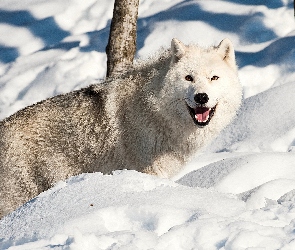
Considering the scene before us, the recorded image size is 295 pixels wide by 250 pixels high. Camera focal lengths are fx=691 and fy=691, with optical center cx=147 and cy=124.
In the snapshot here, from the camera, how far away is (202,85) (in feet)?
17.5

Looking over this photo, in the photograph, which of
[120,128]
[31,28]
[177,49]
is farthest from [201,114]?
[31,28]

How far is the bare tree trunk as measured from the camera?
8.40 meters

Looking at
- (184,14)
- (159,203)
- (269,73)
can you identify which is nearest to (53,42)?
(184,14)

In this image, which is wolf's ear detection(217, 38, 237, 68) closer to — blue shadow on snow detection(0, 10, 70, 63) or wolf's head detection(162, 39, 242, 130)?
wolf's head detection(162, 39, 242, 130)

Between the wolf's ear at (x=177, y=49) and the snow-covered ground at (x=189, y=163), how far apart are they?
1.16m

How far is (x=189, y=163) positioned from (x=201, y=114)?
1.63m

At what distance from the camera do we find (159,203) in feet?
11.8

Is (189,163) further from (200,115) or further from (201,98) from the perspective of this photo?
(201,98)

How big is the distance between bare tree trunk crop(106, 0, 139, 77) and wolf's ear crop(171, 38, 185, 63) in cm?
275

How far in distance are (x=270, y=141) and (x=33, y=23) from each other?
6.99 meters

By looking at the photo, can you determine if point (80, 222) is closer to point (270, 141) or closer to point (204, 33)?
point (270, 141)

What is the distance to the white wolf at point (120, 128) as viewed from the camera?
5.61 meters

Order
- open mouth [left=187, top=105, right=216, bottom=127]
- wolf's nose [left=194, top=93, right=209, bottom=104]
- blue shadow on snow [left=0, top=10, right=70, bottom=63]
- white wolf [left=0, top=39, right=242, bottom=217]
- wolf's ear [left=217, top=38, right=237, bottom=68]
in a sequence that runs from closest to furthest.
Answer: wolf's nose [left=194, top=93, right=209, bottom=104]
open mouth [left=187, top=105, right=216, bottom=127]
white wolf [left=0, top=39, right=242, bottom=217]
wolf's ear [left=217, top=38, right=237, bottom=68]
blue shadow on snow [left=0, top=10, right=70, bottom=63]

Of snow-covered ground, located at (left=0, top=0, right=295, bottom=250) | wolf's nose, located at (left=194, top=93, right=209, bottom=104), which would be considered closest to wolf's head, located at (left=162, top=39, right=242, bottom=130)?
wolf's nose, located at (left=194, top=93, right=209, bottom=104)
